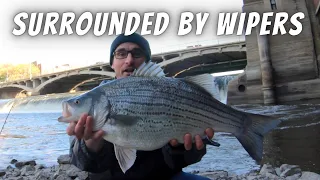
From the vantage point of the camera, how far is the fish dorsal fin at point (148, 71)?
221 centimetres

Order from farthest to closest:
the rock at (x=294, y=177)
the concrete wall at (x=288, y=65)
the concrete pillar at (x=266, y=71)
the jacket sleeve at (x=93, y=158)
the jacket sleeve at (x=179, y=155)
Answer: the concrete pillar at (x=266, y=71) → the concrete wall at (x=288, y=65) → the rock at (x=294, y=177) → the jacket sleeve at (x=179, y=155) → the jacket sleeve at (x=93, y=158)

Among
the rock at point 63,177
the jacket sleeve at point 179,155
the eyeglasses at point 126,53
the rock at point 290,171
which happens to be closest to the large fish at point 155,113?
the jacket sleeve at point 179,155

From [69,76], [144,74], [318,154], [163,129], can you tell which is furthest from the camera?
[69,76]

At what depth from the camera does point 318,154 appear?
636cm

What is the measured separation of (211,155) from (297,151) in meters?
2.08

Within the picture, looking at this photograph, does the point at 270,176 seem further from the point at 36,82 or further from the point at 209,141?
the point at 36,82

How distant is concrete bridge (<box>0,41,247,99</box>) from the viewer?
30.0 meters

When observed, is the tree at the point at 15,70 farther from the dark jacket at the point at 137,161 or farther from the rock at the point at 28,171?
the dark jacket at the point at 137,161

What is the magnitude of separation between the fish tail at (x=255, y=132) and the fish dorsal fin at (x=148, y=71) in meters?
0.79

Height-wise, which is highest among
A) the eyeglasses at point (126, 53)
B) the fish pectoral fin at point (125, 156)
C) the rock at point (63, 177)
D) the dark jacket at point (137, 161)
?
the eyeglasses at point (126, 53)

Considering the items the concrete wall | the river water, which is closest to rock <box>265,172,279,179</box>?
the river water

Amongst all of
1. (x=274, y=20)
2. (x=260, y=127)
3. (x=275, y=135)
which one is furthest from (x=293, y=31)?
(x=260, y=127)

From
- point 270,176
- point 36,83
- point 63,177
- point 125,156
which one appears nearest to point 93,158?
point 125,156

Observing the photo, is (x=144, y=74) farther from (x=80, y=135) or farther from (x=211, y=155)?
(x=211, y=155)
